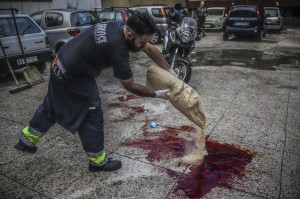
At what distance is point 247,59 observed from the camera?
8.84 metres

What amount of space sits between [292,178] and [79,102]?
2397 millimetres

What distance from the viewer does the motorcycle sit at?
5473 millimetres

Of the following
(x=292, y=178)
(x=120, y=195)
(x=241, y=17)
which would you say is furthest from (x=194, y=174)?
(x=241, y=17)

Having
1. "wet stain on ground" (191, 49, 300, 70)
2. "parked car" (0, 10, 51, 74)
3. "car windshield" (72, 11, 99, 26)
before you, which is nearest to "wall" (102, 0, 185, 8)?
"wet stain on ground" (191, 49, 300, 70)

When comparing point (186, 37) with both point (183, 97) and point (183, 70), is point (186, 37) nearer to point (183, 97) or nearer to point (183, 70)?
point (183, 70)

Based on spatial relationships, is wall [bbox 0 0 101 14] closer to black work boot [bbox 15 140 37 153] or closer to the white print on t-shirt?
black work boot [bbox 15 140 37 153]

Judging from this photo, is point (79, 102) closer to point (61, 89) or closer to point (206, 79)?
point (61, 89)

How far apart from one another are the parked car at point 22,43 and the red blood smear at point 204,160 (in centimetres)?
403

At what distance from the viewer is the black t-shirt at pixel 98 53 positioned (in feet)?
7.63

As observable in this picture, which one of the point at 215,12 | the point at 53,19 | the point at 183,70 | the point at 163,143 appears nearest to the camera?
the point at 163,143

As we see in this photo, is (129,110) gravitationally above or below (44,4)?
below

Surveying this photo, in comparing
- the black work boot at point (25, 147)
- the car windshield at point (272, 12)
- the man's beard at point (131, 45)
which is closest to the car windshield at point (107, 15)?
the black work boot at point (25, 147)

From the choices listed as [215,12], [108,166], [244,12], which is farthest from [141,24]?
[215,12]

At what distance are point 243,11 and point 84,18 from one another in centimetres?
798
